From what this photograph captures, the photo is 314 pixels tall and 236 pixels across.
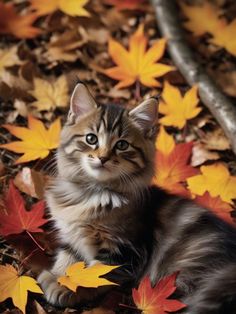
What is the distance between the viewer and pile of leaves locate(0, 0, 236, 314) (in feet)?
6.86

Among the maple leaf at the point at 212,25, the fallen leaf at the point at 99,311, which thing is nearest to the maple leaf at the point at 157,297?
the fallen leaf at the point at 99,311

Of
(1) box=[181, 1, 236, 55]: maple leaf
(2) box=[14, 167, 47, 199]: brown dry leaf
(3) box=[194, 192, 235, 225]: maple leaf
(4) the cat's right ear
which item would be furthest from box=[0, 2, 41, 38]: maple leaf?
(3) box=[194, 192, 235, 225]: maple leaf

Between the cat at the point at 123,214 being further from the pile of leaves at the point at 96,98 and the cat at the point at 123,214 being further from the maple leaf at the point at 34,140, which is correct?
the maple leaf at the point at 34,140

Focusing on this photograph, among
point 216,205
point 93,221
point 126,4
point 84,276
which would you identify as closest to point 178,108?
point 216,205

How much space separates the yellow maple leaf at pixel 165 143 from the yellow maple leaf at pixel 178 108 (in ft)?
0.43

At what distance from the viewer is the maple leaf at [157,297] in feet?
6.33

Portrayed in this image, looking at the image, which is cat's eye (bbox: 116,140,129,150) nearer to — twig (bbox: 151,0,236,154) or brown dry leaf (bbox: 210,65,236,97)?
twig (bbox: 151,0,236,154)

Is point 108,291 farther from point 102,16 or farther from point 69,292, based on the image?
point 102,16

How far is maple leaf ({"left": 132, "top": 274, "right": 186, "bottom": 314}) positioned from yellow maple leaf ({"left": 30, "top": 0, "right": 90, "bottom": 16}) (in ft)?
5.98

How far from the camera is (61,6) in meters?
3.30

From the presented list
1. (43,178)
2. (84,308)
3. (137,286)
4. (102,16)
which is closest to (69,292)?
(84,308)

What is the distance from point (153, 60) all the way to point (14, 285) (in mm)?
1558

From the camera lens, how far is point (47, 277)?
2137mm

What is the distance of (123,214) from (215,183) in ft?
1.94
